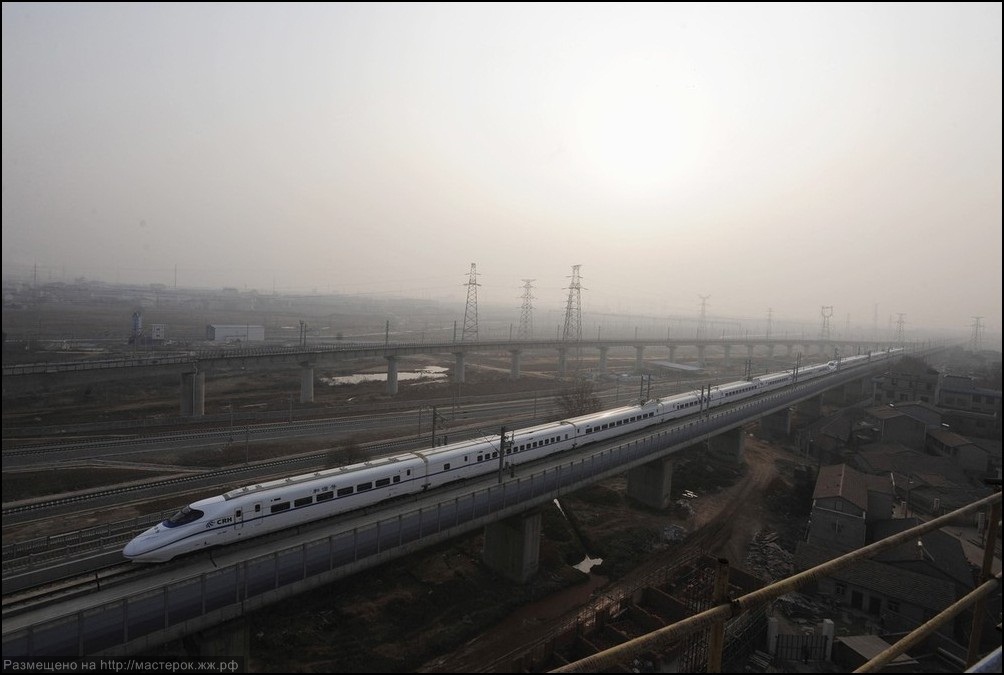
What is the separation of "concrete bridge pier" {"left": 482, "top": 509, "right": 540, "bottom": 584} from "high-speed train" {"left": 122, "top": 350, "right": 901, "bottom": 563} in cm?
258

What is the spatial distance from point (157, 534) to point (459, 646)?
942 centimetres

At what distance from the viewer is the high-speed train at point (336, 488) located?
13727 mm

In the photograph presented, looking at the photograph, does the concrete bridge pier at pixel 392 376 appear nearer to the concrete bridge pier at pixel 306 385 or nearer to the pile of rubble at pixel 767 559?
the concrete bridge pier at pixel 306 385

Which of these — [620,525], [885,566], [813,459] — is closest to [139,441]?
[620,525]

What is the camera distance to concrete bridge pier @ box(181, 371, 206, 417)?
129ft

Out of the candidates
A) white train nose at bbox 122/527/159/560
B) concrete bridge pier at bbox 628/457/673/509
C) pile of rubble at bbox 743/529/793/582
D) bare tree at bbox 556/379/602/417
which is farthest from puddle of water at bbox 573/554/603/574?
white train nose at bbox 122/527/159/560

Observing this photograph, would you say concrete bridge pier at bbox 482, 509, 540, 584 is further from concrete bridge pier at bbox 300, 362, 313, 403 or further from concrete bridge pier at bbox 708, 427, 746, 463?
concrete bridge pier at bbox 300, 362, 313, 403

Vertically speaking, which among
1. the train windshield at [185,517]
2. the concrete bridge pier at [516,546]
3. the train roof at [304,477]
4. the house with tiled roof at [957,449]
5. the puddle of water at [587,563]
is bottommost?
the puddle of water at [587,563]

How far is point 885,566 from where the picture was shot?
18.3 m

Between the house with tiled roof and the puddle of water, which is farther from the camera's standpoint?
the puddle of water

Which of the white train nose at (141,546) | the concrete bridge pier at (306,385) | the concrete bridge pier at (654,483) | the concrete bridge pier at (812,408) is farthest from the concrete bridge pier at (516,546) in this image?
the concrete bridge pier at (812,408)

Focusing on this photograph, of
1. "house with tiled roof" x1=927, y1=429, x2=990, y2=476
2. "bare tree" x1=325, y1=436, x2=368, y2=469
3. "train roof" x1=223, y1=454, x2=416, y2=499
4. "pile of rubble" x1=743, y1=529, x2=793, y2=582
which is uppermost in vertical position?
"house with tiled roof" x1=927, y1=429, x2=990, y2=476

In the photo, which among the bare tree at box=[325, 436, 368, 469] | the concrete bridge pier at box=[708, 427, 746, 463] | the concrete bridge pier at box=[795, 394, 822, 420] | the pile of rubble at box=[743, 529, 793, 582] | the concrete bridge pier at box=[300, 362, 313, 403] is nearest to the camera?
the pile of rubble at box=[743, 529, 793, 582]

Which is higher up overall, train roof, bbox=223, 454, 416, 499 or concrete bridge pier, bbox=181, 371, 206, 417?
train roof, bbox=223, 454, 416, 499
